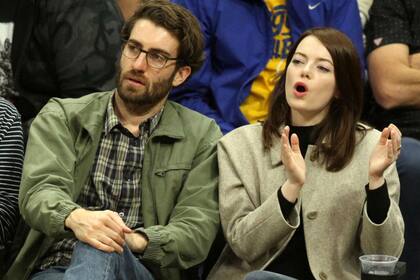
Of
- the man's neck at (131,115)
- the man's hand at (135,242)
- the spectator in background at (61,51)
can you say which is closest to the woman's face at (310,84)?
the man's neck at (131,115)

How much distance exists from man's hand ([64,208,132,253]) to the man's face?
489 mm

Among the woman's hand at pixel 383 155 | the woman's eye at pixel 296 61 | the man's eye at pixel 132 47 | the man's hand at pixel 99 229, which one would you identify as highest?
the woman's eye at pixel 296 61

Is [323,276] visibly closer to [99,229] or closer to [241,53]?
[99,229]

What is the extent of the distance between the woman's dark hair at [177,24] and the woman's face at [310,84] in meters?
0.35

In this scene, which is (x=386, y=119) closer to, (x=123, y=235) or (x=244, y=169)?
(x=244, y=169)

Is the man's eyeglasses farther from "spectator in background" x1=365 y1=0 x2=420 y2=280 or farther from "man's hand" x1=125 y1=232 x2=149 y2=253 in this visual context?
"spectator in background" x1=365 y1=0 x2=420 y2=280

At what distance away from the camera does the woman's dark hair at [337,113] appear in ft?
9.23

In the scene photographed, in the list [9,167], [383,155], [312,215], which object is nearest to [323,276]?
[312,215]

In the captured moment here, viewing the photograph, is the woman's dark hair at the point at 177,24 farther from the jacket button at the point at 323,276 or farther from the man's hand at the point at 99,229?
the jacket button at the point at 323,276

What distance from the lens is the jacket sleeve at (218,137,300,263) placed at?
105 inches

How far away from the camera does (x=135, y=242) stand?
105 inches

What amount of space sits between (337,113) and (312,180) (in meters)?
0.25

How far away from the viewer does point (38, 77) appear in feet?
11.1

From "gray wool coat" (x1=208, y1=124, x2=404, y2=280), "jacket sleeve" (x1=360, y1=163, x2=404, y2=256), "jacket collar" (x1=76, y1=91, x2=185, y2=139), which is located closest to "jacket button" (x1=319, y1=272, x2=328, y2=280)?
"gray wool coat" (x1=208, y1=124, x2=404, y2=280)
